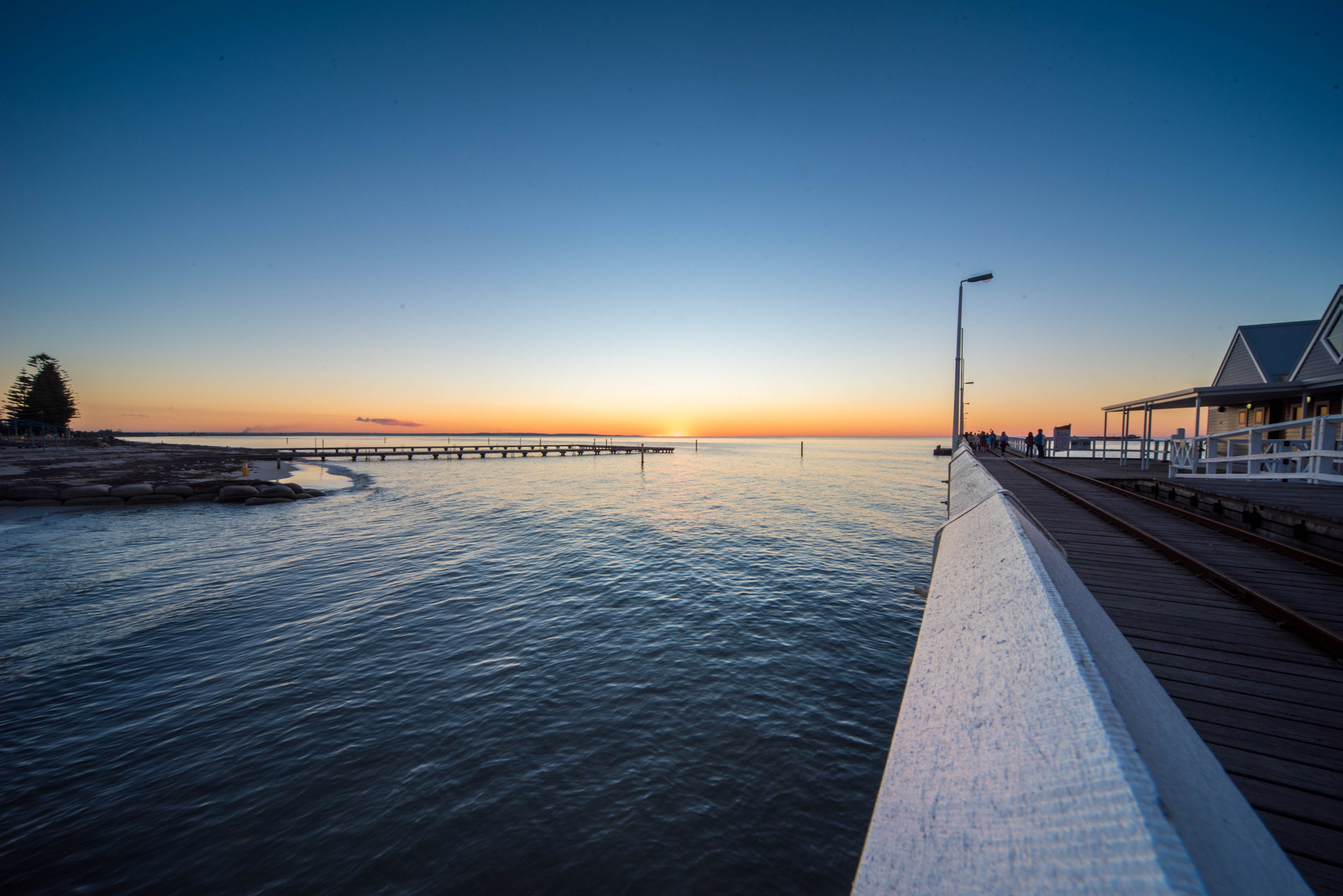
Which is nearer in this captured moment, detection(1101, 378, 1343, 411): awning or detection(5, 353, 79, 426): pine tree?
detection(1101, 378, 1343, 411): awning

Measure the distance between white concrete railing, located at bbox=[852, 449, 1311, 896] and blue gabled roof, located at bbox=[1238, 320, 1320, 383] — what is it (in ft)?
106

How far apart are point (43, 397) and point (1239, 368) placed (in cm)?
13596

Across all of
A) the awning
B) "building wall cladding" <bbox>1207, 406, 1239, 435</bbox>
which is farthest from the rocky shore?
"building wall cladding" <bbox>1207, 406, 1239, 435</bbox>

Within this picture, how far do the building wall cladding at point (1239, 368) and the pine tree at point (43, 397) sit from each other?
130005 millimetres

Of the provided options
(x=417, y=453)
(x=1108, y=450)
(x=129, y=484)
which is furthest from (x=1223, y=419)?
(x=417, y=453)

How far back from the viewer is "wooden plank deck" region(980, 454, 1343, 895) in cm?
217

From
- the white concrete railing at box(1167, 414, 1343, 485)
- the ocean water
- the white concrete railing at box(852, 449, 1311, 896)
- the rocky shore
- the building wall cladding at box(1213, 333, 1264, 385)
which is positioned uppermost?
the building wall cladding at box(1213, 333, 1264, 385)

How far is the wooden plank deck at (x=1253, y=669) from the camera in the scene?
2170 millimetres

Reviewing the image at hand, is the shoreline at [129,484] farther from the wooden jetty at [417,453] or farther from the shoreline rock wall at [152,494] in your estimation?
the wooden jetty at [417,453]

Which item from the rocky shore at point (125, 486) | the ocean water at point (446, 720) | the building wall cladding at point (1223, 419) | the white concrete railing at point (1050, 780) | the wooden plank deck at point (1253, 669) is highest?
the building wall cladding at point (1223, 419)

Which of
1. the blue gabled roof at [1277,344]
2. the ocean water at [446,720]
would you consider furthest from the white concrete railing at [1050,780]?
the blue gabled roof at [1277,344]

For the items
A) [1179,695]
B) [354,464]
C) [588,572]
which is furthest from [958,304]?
[354,464]

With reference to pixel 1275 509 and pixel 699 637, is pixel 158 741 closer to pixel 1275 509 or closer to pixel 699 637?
pixel 699 637

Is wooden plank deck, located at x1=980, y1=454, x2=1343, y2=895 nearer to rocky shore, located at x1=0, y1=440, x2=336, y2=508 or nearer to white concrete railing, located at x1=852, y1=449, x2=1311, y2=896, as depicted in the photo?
white concrete railing, located at x1=852, y1=449, x2=1311, y2=896
